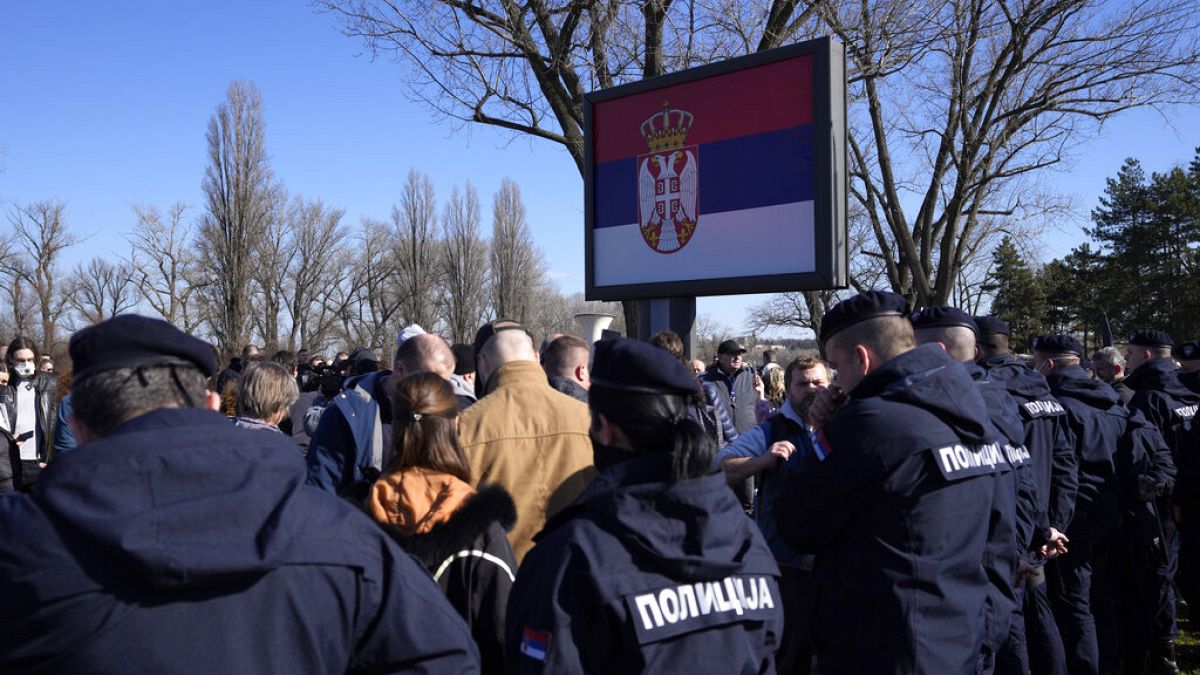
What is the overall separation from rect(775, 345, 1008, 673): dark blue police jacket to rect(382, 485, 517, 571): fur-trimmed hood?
96 centimetres

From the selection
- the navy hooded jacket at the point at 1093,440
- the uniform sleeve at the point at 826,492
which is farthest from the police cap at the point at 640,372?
the navy hooded jacket at the point at 1093,440

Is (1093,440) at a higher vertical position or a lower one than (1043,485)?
higher

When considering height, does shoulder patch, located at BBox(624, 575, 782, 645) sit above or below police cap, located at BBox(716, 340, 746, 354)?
below

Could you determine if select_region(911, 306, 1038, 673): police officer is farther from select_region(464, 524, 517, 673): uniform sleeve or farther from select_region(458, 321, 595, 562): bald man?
select_region(464, 524, 517, 673): uniform sleeve

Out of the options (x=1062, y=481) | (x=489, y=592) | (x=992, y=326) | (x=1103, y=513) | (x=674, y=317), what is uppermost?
(x=674, y=317)

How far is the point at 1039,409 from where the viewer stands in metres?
5.09

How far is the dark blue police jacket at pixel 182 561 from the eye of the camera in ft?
5.06

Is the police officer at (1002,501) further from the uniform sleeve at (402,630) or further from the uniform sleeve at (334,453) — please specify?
the uniform sleeve at (334,453)

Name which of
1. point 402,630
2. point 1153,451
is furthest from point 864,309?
point 1153,451

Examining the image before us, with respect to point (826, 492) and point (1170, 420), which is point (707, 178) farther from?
point (826, 492)

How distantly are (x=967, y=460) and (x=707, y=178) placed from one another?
5.45m

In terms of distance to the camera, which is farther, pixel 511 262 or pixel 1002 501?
pixel 511 262

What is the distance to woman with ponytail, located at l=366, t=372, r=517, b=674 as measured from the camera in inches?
111

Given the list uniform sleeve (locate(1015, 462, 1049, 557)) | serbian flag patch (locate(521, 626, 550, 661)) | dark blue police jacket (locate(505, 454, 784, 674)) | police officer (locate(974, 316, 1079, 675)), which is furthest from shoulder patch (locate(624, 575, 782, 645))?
police officer (locate(974, 316, 1079, 675))
